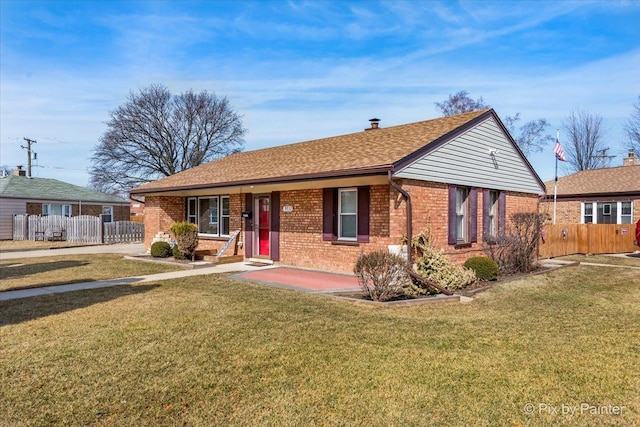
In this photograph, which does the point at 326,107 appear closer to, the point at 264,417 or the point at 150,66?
the point at 150,66

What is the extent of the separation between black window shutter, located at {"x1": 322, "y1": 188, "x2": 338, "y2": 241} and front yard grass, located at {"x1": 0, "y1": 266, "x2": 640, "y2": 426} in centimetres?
428

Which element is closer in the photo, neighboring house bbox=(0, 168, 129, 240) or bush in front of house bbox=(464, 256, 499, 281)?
bush in front of house bbox=(464, 256, 499, 281)

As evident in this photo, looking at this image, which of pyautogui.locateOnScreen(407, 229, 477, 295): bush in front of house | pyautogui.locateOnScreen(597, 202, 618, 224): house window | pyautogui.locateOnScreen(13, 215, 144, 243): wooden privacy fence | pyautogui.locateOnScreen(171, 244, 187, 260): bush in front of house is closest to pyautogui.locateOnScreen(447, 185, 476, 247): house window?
pyautogui.locateOnScreen(407, 229, 477, 295): bush in front of house

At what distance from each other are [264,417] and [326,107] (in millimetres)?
21663

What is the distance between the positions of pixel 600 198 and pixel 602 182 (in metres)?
1.68

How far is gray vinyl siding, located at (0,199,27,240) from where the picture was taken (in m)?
26.4

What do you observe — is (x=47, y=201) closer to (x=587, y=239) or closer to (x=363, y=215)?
(x=363, y=215)

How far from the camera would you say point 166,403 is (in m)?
3.76

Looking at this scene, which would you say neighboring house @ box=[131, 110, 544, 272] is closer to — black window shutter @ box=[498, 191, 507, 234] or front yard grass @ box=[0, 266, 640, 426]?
black window shutter @ box=[498, 191, 507, 234]

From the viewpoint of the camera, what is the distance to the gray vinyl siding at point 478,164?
11.0 m

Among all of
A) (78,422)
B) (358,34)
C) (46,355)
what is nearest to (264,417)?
(78,422)

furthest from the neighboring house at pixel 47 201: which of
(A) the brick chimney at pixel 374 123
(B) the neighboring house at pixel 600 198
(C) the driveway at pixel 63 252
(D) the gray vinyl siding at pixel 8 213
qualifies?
(B) the neighboring house at pixel 600 198

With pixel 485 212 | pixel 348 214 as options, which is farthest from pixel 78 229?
pixel 485 212

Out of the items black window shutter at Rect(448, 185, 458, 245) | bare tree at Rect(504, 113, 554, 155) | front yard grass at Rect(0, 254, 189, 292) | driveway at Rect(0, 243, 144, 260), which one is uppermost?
bare tree at Rect(504, 113, 554, 155)
